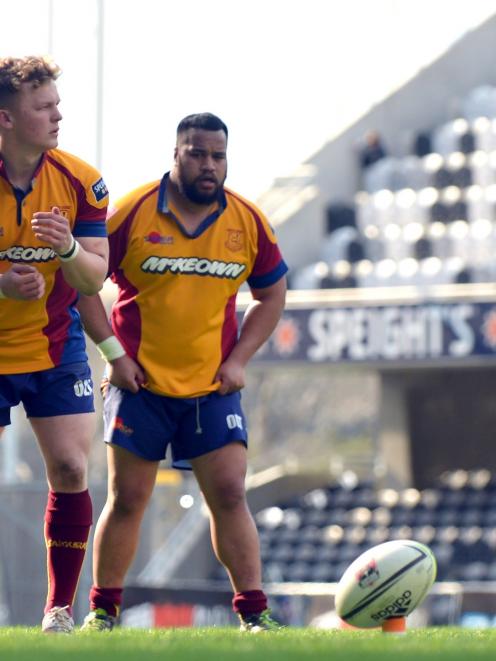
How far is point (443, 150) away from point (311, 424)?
3217cm

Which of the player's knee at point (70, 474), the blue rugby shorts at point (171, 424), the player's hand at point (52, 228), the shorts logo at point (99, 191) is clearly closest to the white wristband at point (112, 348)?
the blue rugby shorts at point (171, 424)

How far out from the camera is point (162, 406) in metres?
7.59

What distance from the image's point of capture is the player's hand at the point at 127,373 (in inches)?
295

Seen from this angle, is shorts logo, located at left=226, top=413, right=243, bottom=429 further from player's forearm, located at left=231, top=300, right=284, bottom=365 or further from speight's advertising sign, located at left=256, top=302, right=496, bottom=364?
speight's advertising sign, located at left=256, top=302, right=496, bottom=364

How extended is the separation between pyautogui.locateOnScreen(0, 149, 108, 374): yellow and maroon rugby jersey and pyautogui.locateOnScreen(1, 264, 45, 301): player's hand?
171mm

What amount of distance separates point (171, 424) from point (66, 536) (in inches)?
30.6

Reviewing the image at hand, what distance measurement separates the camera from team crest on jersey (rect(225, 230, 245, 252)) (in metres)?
7.65

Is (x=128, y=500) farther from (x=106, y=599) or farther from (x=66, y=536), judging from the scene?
(x=66, y=536)

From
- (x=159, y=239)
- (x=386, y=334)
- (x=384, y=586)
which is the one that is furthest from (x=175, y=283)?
(x=386, y=334)

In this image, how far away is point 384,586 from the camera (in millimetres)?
7168

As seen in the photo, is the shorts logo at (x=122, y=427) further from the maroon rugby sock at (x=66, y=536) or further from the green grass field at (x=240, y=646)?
the green grass field at (x=240, y=646)

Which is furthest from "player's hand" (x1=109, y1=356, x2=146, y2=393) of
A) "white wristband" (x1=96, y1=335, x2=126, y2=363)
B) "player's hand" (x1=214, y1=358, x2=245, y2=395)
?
"player's hand" (x1=214, y1=358, x2=245, y2=395)

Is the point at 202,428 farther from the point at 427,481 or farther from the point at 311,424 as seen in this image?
the point at 311,424

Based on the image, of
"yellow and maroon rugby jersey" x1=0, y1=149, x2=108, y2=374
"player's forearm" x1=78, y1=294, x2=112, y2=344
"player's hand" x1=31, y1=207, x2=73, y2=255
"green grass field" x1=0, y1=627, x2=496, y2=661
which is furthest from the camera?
"player's forearm" x1=78, y1=294, x2=112, y2=344
